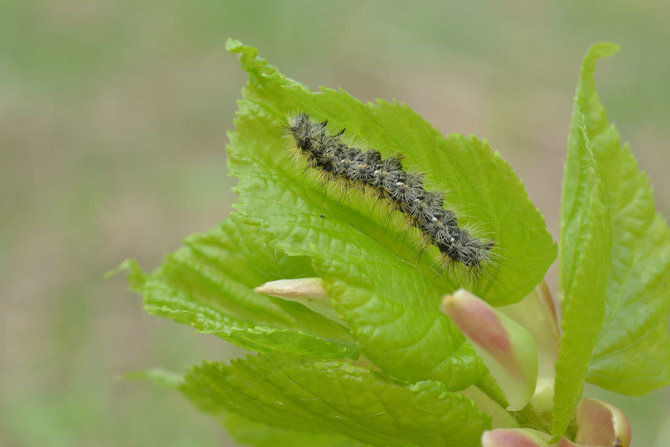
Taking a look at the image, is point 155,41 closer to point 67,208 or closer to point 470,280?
point 67,208

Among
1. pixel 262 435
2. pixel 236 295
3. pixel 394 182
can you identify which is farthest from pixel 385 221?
pixel 262 435

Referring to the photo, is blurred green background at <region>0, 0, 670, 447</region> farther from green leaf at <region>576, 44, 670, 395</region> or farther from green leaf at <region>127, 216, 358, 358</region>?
green leaf at <region>576, 44, 670, 395</region>

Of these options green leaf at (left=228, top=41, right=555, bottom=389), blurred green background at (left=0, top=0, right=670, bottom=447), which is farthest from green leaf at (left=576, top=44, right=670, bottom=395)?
blurred green background at (left=0, top=0, right=670, bottom=447)

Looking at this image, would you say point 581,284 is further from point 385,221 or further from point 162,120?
point 162,120

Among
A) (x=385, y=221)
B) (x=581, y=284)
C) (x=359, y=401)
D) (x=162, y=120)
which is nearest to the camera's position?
(x=581, y=284)

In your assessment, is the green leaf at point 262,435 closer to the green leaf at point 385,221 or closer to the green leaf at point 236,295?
the green leaf at point 236,295

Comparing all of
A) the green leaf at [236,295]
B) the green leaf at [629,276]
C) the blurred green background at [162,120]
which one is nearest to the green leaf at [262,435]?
the green leaf at [236,295]
